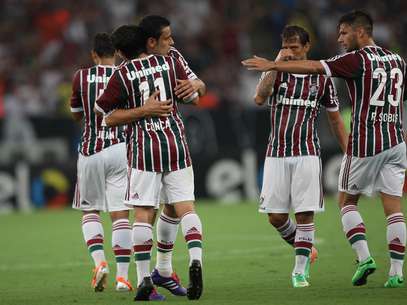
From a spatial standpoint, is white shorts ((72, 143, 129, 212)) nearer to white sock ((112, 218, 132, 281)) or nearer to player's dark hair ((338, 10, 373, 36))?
white sock ((112, 218, 132, 281))

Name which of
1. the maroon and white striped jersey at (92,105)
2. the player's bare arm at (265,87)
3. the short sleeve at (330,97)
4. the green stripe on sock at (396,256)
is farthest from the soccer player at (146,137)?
the green stripe on sock at (396,256)

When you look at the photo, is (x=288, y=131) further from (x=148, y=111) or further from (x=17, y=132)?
(x=17, y=132)

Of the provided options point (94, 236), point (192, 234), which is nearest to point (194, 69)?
point (94, 236)

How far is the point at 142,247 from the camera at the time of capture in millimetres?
8375

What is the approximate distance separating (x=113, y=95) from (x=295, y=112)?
5.81ft

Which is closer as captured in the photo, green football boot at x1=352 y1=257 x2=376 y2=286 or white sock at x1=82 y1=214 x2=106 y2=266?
green football boot at x1=352 y1=257 x2=376 y2=286

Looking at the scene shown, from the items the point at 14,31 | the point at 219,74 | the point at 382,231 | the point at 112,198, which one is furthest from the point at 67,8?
the point at 112,198

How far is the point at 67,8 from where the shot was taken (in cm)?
2250

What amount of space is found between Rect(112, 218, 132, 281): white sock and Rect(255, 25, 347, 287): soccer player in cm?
126

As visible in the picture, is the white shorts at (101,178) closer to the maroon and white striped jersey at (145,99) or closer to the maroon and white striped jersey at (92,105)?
the maroon and white striped jersey at (92,105)

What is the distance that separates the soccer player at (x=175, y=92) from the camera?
8.43 metres

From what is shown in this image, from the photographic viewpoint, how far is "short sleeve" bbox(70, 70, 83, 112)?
31.6 ft

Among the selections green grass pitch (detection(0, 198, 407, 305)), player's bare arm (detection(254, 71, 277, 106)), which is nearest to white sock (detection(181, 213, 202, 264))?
green grass pitch (detection(0, 198, 407, 305))

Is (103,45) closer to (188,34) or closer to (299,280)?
(299,280)
